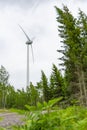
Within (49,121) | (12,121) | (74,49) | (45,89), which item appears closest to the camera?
(49,121)

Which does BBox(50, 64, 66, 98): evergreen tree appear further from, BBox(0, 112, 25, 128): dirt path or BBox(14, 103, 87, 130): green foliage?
BBox(14, 103, 87, 130): green foliage

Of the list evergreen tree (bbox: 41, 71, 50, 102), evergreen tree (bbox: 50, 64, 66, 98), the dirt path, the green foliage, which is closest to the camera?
the green foliage

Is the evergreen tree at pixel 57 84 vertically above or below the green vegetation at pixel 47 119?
above

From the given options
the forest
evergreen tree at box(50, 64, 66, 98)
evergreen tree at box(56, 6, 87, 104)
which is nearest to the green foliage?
the forest

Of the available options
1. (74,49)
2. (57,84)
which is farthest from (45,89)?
(74,49)

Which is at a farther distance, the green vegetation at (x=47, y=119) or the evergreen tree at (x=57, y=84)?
the evergreen tree at (x=57, y=84)

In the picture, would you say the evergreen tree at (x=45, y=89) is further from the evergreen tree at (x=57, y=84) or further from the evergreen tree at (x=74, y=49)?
the evergreen tree at (x=74, y=49)

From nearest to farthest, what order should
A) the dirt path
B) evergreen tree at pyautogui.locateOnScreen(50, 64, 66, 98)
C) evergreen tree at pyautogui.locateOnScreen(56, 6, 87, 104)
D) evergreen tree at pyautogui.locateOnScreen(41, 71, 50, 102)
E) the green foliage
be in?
the green foliage
the dirt path
evergreen tree at pyautogui.locateOnScreen(56, 6, 87, 104)
evergreen tree at pyautogui.locateOnScreen(50, 64, 66, 98)
evergreen tree at pyautogui.locateOnScreen(41, 71, 50, 102)

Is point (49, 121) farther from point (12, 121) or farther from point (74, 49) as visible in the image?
point (74, 49)

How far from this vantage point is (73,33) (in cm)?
5838

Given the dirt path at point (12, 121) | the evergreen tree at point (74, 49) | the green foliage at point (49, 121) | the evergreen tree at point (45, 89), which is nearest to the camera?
the green foliage at point (49, 121)

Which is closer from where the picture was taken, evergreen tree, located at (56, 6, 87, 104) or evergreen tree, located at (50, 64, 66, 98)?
evergreen tree, located at (56, 6, 87, 104)

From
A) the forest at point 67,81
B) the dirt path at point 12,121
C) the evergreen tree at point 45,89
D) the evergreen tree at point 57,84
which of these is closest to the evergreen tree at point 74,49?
the forest at point 67,81

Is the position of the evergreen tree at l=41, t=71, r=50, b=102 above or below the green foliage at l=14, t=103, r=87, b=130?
above
